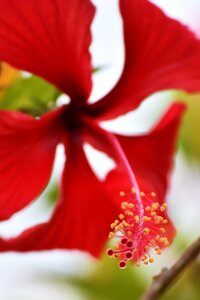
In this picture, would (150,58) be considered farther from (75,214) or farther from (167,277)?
(167,277)

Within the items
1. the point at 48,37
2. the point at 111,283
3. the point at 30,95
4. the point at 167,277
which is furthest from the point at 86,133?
the point at 111,283

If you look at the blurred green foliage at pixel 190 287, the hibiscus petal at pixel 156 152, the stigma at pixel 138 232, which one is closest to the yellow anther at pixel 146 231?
the stigma at pixel 138 232

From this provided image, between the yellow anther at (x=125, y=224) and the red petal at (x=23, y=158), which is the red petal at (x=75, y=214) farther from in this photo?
the yellow anther at (x=125, y=224)

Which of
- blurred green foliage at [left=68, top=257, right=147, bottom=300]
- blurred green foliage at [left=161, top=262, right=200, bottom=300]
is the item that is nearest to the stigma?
blurred green foliage at [left=161, top=262, right=200, bottom=300]

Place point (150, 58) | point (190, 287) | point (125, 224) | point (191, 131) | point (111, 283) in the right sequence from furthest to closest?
point (191, 131) < point (111, 283) < point (190, 287) < point (150, 58) < point (125, 224)

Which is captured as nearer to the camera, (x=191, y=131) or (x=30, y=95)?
(x=30, y=95)

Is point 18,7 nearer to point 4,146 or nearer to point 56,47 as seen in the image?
point 56,47

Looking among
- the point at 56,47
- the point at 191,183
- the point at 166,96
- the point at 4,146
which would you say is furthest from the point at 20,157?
the point at 166,96
